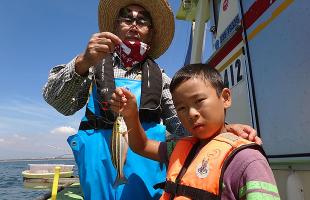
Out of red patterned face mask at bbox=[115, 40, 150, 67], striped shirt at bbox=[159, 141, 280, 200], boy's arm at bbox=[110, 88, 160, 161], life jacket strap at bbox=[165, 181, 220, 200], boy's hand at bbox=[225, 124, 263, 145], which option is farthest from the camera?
red patterned face mask at bbox=[115, 40, 150, 67]

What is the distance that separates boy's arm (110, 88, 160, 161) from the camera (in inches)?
91.3

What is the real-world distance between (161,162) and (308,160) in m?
1.18

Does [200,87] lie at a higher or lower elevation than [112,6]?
lower

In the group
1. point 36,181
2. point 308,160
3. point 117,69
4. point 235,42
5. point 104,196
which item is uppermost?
point 235,42

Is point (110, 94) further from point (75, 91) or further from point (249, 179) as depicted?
point (249, 179)

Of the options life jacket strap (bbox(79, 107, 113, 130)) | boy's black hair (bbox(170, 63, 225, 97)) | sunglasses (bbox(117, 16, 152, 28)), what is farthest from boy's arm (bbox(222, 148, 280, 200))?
sunglasses (bbox(117, 16, 152, 28))

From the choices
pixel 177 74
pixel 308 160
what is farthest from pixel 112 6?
pixel 308 160

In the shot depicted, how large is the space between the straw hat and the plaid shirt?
1.88 feet

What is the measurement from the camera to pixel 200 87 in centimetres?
212

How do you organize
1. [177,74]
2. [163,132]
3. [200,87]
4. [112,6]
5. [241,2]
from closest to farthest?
1. [200,87]
2. [177,74]
3. [163,132]
4. [112,6]
5. [241,2]

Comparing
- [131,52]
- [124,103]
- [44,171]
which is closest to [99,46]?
[124,103]

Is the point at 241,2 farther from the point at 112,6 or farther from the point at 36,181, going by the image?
the point at 36,181

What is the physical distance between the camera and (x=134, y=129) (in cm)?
246

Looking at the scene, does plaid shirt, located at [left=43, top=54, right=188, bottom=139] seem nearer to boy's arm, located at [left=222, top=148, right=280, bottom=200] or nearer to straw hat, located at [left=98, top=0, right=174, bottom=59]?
straw hat, located at [left=98, top=0, right=174, bottom=59]
